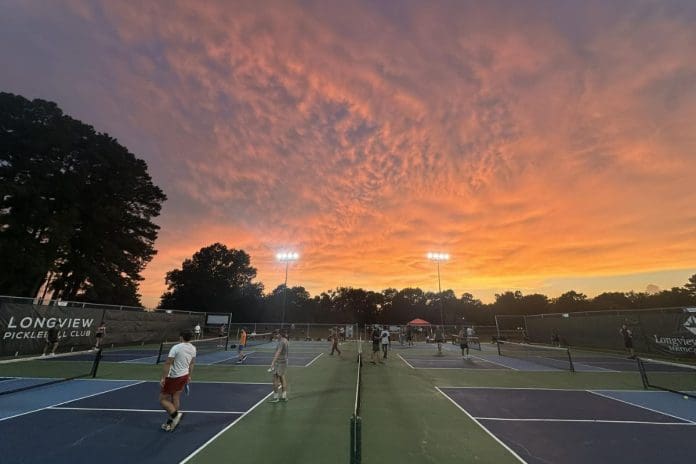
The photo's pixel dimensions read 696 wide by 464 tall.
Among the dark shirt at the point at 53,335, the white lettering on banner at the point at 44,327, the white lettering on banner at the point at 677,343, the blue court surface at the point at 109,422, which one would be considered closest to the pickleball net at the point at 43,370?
the dark shirt at the point at 53,335

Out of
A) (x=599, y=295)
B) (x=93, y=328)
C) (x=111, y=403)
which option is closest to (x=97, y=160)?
(x=93, y=328)

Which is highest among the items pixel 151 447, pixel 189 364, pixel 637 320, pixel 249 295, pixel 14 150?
pixel 14 150

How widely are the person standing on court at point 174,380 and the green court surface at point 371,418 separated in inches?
53.0

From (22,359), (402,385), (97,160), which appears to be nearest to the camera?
(402,385)

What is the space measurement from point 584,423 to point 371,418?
5.59 meters

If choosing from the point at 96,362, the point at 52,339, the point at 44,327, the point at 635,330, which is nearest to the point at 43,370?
the point at 96,362

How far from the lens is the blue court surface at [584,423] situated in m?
6.46

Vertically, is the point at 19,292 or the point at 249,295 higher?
the point at 249,295

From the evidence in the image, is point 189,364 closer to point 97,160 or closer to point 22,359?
point 22,359

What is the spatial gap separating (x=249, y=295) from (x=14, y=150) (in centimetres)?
6875

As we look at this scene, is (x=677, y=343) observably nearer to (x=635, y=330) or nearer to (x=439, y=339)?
(x=635, y=330)

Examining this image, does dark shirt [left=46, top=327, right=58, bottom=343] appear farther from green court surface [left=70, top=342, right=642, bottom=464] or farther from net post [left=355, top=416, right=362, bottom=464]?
net post [left=355, top=416, right=362, bottom=464]

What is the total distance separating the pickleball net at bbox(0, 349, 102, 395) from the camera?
39.0 ft

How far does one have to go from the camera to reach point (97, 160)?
129 feet
